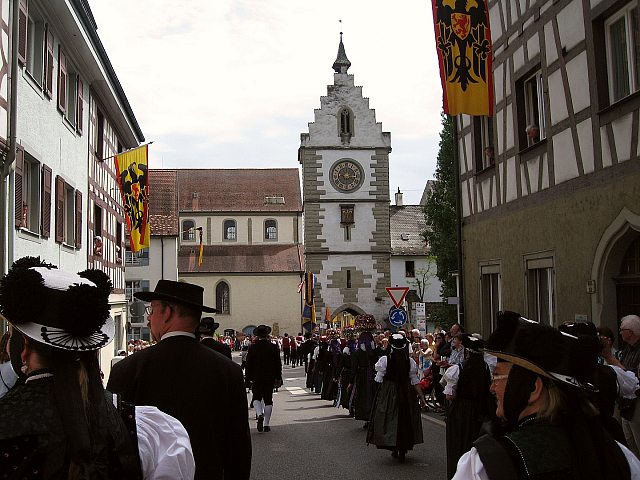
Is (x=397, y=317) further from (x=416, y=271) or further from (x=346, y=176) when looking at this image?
(x=416, y=271)

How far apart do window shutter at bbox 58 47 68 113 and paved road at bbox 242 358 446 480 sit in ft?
23.9

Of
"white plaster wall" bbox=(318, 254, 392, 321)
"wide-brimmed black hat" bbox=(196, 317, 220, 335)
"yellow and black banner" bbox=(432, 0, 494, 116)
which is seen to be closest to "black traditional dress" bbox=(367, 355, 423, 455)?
"wide-brimmed black hat" bbox=(196, 317, 220, 335)

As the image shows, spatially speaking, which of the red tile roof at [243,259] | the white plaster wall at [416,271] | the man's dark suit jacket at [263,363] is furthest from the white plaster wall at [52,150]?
the white plaster wall at [416,271]

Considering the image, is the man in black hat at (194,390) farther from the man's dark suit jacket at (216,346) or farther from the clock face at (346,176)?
the clock face at (346,176)

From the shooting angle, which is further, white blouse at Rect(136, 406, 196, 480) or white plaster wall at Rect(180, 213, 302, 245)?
white plaster wall at Rect(180, 213, 302, 245)

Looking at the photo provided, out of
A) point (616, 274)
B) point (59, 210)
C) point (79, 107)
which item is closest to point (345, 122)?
point (79, 107)

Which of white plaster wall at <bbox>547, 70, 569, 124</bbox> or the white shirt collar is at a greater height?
white plaster wall at <bbox>547, 70, 569, 124</bbox>

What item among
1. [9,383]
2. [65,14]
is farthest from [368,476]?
[65,14]

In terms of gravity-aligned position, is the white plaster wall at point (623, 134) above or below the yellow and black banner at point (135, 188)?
below

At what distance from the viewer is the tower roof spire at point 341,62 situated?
61.7 metres

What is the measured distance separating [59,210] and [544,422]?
1537cm

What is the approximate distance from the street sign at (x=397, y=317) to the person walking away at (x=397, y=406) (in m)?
7.90

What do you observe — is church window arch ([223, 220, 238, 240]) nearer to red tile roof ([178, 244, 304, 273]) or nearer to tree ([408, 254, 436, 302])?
red tile roof ([178, 244, 304, 273])

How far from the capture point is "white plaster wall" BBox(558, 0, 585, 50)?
12.1 m
